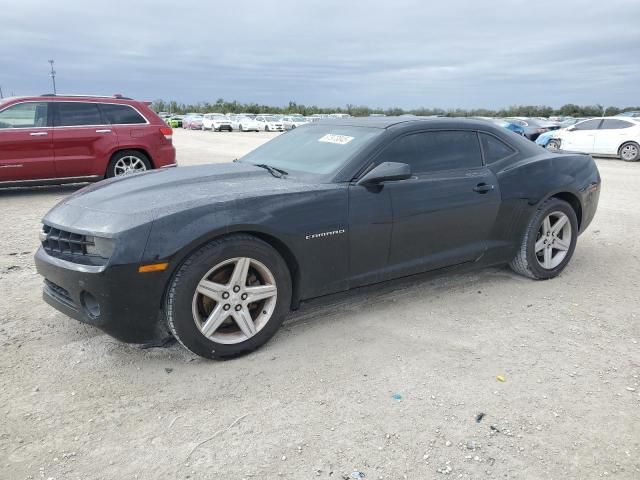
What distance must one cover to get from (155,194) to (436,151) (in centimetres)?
221

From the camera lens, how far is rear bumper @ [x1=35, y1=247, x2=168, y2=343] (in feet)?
9.77

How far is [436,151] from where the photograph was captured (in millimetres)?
4293

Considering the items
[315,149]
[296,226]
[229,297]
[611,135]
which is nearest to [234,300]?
[229,297]

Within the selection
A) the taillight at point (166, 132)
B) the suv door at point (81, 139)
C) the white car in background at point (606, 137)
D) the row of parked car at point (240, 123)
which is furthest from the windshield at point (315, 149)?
the row of parked car at point (240, 123)

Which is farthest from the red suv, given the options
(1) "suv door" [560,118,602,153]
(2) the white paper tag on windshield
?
(1) "suv door" [560,118,602,153]

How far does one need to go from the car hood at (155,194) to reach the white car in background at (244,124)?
40031 mm

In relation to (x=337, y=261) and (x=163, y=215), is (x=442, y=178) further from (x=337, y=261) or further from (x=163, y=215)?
(x=163, y=215)

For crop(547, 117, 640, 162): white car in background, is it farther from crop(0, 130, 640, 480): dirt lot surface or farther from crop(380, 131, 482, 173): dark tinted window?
crop(0, 130, 640, 480): dirt lot surface

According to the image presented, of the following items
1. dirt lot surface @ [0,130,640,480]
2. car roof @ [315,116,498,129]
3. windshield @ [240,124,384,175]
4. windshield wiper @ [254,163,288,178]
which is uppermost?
car roof @ [315,116,498,129]

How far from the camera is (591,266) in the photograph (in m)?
5.44

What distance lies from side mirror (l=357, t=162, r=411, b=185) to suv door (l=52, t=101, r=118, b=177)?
22.7ft

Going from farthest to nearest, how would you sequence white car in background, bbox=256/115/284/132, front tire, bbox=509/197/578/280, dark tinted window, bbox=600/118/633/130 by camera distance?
white car in background, bbox=256/115/284/132, dark tinted window, bbox=600/118/633/130, front tire, bbox=509/197/578/280

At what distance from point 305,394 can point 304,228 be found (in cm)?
106

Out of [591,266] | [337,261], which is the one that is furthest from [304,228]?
[591,266]
